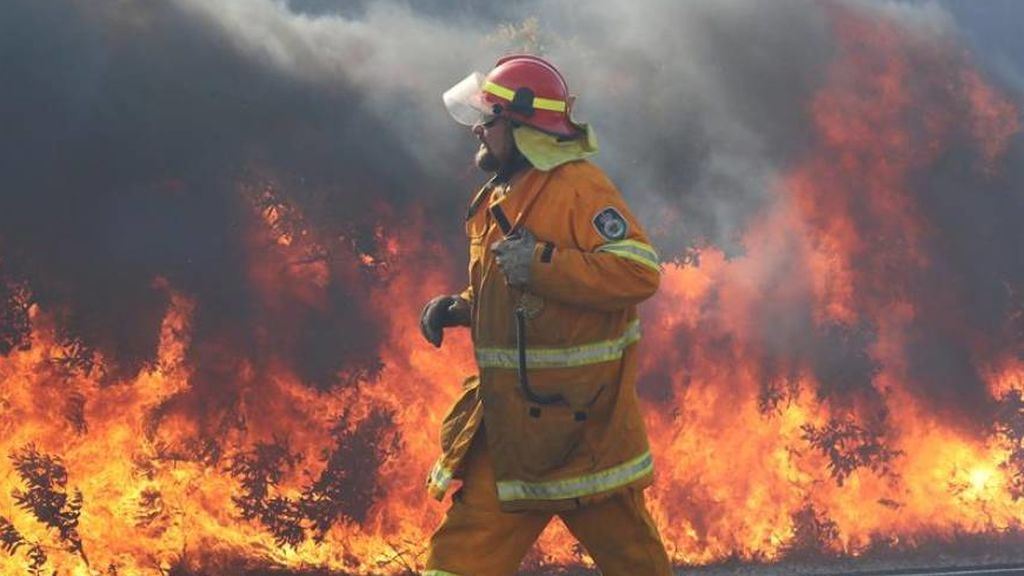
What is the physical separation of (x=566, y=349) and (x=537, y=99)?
76cm

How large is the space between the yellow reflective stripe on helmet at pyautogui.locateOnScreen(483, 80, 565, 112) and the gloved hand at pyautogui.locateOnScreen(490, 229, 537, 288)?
0.46m

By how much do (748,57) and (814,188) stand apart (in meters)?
1.06

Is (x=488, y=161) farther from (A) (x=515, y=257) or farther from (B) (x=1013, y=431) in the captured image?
(B) (x=1013, y=431)

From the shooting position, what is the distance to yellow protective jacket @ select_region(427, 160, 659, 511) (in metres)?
3.26

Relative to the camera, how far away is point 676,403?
21.6 feet

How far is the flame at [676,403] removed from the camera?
557 cm

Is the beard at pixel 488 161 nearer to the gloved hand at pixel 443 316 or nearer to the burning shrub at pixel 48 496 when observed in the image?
the gloved hand at pixel 443 316

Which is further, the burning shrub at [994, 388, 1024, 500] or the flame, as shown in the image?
the burning shrub at [994, 388, 1024, 500]

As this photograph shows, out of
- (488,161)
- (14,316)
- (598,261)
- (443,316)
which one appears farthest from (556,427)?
(14,316)

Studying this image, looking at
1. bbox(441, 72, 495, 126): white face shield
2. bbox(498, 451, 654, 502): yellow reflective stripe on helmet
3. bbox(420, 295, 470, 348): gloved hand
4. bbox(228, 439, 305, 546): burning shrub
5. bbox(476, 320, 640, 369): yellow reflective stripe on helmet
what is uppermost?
bbox(441, 72, 495, 126): white face shield

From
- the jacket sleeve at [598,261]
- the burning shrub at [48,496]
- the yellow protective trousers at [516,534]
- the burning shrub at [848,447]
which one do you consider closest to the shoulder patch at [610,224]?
the jacket sleeve at [598,261]

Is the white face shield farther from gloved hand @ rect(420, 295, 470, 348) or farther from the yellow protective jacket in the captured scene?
gloved hand @ rect(420, 295, 470, 348)

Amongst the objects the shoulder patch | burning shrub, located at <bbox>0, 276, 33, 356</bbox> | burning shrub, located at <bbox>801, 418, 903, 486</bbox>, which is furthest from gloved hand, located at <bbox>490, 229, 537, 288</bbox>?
burning shrub, located at <bbox>801, 418, 903, 486</bbox>

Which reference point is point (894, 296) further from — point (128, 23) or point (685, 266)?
point (128, 23)
